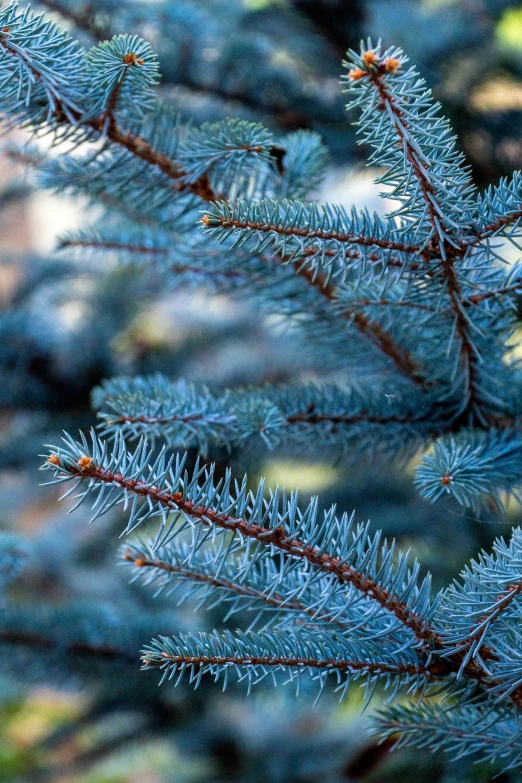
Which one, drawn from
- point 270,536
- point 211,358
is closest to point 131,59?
point 270,536

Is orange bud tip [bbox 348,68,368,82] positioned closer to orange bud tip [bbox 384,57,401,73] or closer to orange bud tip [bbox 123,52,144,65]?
orange bud tip [bbox 384,57,401,73]

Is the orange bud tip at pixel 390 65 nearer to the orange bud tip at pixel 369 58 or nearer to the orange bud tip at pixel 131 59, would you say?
the orange bud tip at pixel 369 58

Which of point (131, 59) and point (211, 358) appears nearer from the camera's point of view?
point (131, 59)

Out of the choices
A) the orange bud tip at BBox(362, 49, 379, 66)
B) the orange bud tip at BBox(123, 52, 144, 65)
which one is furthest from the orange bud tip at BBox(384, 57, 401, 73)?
the orange bud tip at BBox(123, 52, 144, 65)

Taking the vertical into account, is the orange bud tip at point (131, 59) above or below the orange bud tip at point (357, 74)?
above

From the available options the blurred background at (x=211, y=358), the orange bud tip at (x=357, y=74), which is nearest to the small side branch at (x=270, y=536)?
the orange bud tip at (x=357, y=74)

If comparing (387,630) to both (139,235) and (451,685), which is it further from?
(139,235)

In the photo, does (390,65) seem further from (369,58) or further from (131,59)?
(131,59)
